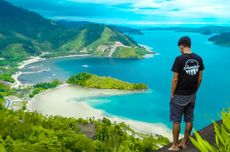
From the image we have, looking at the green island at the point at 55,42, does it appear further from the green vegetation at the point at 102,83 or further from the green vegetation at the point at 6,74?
the green vegetation at the point at 102,83

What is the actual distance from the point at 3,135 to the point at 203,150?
2846cm

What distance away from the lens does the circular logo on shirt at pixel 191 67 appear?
3922mm

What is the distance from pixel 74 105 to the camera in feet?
194

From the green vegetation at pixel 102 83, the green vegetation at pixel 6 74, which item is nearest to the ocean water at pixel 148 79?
the green vegetation at pixel 6 74

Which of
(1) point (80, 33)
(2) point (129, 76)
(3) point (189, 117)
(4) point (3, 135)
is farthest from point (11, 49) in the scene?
(3) point (189, 117)

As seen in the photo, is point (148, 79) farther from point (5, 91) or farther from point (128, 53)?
point (128, 53)

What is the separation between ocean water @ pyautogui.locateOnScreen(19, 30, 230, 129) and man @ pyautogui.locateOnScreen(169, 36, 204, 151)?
18015mm

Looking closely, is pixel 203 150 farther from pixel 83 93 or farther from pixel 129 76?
pixel 129 76

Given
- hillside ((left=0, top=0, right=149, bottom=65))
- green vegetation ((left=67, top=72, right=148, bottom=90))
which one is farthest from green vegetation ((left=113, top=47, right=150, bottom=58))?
green vegetation ((left=67, top=72, right=148, bottom=90))

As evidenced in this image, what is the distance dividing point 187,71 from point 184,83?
13 cm

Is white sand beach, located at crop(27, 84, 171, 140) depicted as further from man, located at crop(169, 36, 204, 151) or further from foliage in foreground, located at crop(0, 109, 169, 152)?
man, located at crop(169, 36, 204, 151)

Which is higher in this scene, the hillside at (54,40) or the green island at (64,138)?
the hillside at (54,40)

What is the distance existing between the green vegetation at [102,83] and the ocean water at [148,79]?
10.8 ft

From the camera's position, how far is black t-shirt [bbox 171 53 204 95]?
12.9ft
